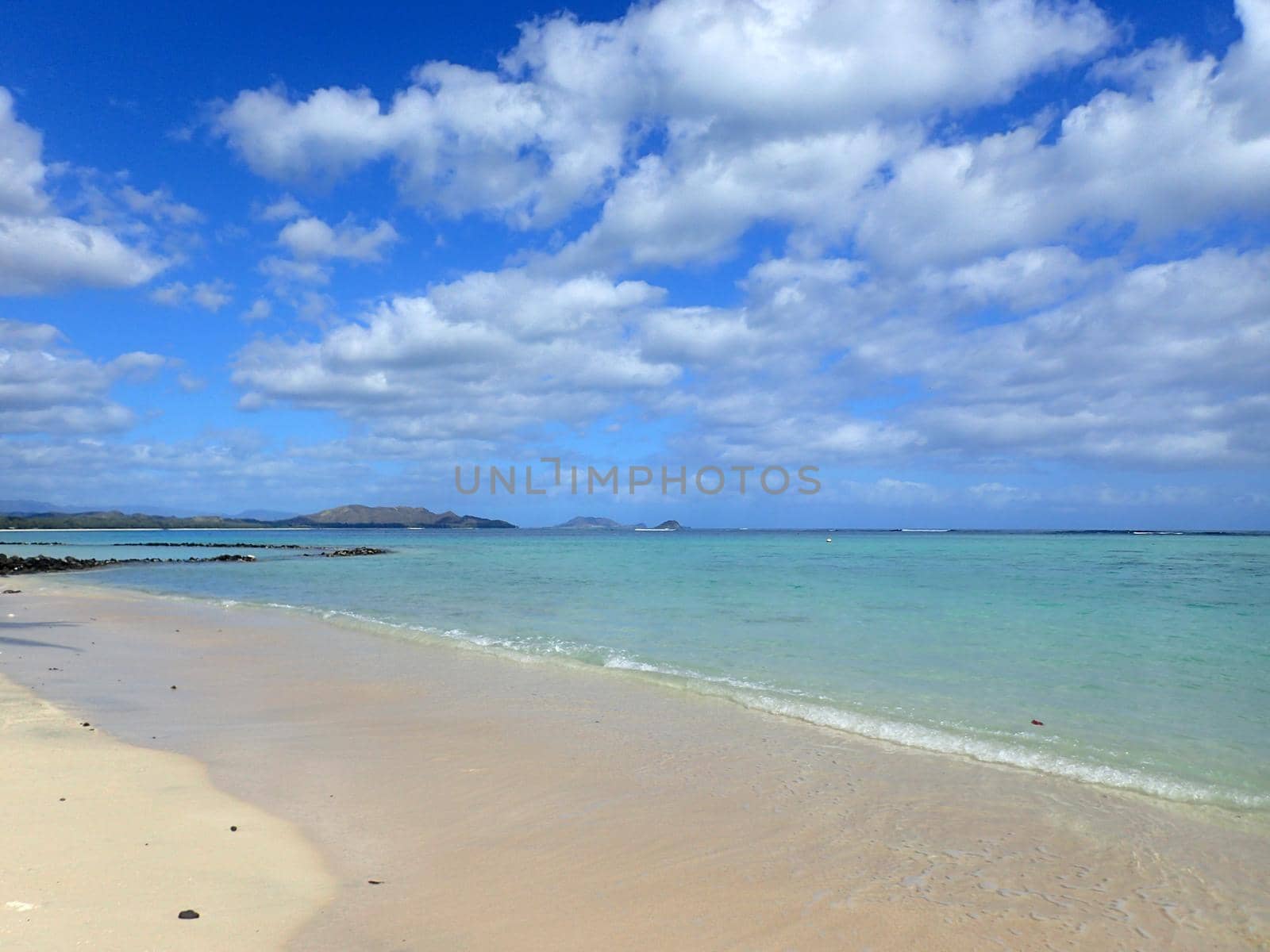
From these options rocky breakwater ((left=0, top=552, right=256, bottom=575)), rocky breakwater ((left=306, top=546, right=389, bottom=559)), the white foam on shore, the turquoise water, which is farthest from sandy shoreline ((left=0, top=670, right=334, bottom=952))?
rocky breakwater ((left=306, top=546, right=389, bottom=559))

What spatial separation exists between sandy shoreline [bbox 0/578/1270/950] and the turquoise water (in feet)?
3.69

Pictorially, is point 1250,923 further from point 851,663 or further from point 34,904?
point 851,663

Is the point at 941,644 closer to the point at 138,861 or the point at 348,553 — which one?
the point at 138,861

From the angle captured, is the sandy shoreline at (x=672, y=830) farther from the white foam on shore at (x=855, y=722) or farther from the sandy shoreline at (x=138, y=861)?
the white foam on shore at (x=855, y=722)

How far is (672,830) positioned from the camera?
19.3ft

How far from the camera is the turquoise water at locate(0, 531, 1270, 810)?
838cm

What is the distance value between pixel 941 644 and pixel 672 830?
10.7m

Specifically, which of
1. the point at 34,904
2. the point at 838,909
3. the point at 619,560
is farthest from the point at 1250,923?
the point at 619,560

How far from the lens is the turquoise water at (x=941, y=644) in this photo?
8375 mm

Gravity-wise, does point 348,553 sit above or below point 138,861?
below

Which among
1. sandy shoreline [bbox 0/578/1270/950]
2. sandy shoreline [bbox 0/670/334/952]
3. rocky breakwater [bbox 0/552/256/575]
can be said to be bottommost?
rocky breakwater [bbox 0/552/256/575]

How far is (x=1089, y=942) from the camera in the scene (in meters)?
4.31

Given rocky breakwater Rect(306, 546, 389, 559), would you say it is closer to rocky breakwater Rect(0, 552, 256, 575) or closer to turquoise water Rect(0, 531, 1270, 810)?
rocky breakwater Rect(0, 552, 256, 575)

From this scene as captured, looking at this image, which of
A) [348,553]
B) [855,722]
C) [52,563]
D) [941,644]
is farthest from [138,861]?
[348,553]
